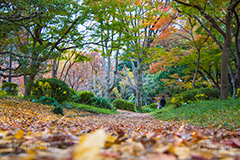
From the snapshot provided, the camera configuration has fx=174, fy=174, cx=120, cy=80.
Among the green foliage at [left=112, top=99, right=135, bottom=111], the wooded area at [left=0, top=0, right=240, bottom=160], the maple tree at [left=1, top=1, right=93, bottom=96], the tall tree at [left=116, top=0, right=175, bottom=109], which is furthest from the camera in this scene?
the green foliage at [left=112, top=99, right=135, bottom=111]

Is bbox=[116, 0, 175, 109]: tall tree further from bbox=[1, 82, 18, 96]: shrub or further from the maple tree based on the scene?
bbox=[1, 82, 18, 96]: shrub

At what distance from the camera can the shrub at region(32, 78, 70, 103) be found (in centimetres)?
702

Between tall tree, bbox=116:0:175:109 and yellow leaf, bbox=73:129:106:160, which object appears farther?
tall tree, bbox=116:0:175:109

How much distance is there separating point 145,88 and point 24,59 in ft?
57.1

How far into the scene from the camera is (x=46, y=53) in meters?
5.91

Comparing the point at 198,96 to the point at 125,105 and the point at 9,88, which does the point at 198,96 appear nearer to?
the point at 125,105

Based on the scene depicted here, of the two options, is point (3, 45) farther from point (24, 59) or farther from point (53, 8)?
point (53, 8)

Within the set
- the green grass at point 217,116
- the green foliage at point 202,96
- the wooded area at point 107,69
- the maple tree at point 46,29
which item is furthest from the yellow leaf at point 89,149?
the green foliage at point 202,96

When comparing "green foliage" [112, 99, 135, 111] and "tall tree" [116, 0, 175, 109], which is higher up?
"tall tree" [116, 0, 175, 109]

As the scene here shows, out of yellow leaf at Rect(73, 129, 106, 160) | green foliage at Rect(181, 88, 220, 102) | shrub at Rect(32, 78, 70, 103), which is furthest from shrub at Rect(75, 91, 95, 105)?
yellow leaf at Rect(73, 129, 106, 160)

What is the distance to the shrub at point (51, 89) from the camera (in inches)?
276

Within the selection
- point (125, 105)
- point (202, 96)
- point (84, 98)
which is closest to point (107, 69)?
point (84, 98)

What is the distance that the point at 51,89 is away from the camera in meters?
7.18

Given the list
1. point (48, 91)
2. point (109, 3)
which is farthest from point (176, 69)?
point (48, 91)
